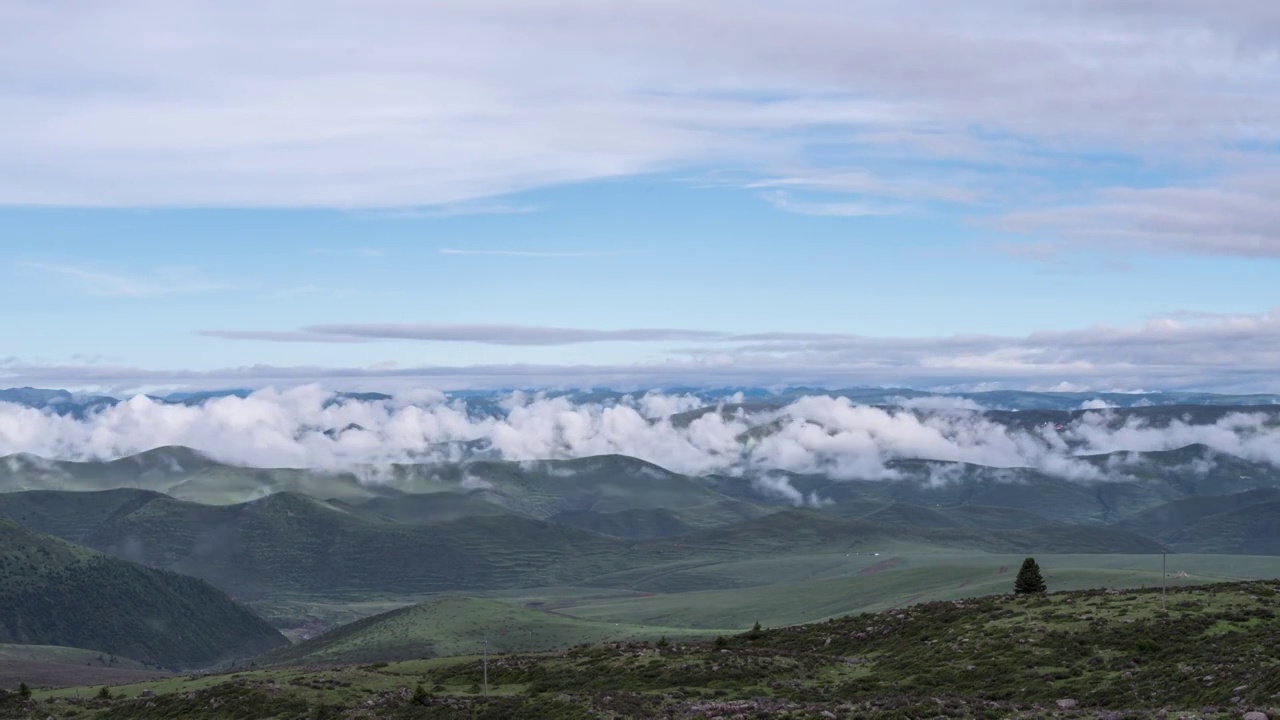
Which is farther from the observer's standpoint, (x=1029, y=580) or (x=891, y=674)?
(x=1029, y=580)

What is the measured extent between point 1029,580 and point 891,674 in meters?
30.4

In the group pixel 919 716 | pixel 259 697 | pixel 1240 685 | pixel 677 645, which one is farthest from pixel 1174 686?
pixel 259 697

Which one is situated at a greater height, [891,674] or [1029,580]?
[1029,580]

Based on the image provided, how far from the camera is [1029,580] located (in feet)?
317

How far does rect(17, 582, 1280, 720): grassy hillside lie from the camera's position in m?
58.7

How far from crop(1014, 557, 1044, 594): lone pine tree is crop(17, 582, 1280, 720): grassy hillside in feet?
29.4

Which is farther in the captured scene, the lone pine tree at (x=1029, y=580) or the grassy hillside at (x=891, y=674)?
the lone pine tree at (x=1029, y=580)

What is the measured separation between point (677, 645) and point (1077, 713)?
117ft

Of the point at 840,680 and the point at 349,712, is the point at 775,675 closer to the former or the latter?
the point at 840,680

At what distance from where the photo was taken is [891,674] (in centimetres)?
7062

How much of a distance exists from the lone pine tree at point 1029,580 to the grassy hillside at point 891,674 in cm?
897

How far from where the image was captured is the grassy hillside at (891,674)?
5866 cm

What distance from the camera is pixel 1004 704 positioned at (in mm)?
58156

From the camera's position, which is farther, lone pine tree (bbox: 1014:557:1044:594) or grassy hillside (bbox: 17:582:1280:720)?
lone pine tree (bbox: 1014:557:1044:594)
